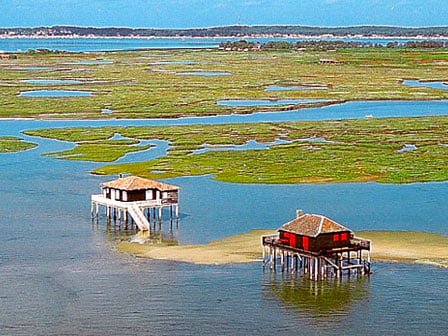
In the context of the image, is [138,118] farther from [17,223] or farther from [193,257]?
[193,257]

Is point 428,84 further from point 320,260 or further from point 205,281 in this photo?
point 205,281

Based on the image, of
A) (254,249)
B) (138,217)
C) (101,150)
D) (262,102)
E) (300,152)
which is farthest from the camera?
(262,102)

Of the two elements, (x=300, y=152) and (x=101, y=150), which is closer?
(x=300, y=152)

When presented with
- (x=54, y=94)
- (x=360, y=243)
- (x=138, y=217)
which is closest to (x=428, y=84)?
(x=54, y=94)

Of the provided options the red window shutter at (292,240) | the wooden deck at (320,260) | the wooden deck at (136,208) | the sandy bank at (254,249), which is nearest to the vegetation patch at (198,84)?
the wooden deck at (136,208)

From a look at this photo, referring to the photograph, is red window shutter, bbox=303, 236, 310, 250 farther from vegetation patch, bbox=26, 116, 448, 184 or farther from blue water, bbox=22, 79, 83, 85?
blue water, bbox=22, 79, 83, 85

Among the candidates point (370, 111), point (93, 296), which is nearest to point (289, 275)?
point (93, 296)
